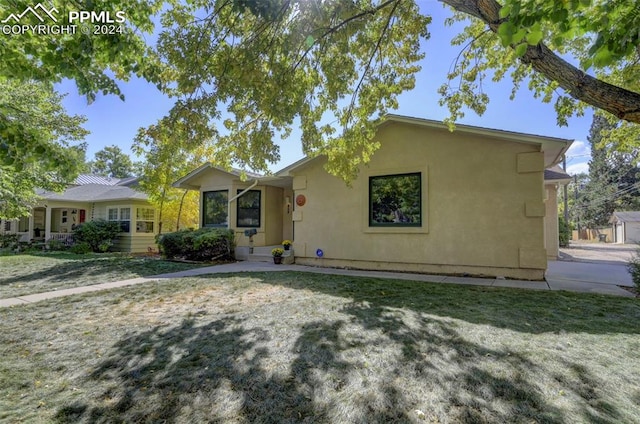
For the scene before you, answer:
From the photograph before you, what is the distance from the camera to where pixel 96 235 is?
15789 millimetres

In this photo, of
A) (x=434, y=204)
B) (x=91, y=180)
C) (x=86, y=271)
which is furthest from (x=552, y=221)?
(x=91, y=180)

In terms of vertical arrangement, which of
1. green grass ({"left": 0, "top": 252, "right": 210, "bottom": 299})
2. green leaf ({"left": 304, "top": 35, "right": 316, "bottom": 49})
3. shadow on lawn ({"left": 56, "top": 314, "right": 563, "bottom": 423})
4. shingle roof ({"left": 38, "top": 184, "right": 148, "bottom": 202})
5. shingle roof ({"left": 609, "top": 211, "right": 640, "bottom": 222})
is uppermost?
green leaf ({"left": 304, "top": 35, "right": 316, "bottom": 49})

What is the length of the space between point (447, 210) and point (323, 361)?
635 cm

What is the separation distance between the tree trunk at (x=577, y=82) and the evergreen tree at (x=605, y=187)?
48.1 metres

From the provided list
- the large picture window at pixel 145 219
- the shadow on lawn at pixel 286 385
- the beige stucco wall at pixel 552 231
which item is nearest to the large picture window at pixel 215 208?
the large picture window at pixel 145 219

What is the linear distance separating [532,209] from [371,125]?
4363 millimetres

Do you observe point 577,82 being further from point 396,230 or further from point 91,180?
point 91,180

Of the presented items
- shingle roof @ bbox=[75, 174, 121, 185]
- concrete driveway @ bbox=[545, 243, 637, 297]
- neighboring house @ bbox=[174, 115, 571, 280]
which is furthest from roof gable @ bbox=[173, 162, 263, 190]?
shingle roof @ bbox=[75, 174, 121, 185]

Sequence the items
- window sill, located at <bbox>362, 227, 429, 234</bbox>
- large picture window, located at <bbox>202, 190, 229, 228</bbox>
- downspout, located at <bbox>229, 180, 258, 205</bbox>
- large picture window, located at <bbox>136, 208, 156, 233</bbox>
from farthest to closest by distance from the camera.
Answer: large picture window, located at <bbox>136, 208, 156, 233</bbox>
large picture window, located at <bbox>202, 190, 229, 228</bbox>
downspout, located at <bbox>229, 180, 258, 205</bbox>
window sill, located at <bbox>362, 227, 429, 234</bbox>

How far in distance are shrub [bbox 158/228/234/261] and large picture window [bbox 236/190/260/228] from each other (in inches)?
36.7

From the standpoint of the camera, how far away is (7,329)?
416 cm

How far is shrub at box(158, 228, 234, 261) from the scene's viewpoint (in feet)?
36.5

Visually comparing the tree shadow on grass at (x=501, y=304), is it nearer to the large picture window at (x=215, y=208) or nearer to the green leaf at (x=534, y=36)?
the green leaf at (x=534, y=36)

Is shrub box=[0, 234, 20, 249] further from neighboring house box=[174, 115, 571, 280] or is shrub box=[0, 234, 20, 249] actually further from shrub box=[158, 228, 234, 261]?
neighboring house box=[174, 115, 571, 280]
